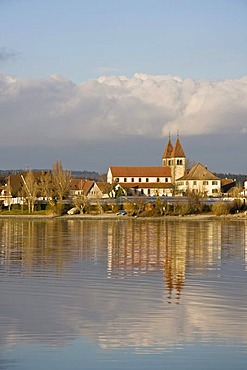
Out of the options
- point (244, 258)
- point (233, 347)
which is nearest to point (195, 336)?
point (233, 347)

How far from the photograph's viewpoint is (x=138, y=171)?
312 feet

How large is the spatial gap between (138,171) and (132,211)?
31942 millimetres

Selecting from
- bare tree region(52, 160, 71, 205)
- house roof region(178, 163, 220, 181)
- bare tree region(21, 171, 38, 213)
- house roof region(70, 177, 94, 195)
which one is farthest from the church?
bare tree region(21, 171, 38, 213)

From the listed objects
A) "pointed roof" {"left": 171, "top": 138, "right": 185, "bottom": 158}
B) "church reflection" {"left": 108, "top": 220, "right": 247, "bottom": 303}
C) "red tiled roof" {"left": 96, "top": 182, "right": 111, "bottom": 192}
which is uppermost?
"pointed roof" {"left": 171, "top": 138, "right": 185, "bottom": 158}

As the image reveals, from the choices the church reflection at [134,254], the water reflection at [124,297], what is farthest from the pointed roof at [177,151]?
the water reflection at [124,297]

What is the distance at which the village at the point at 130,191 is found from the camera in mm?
64688

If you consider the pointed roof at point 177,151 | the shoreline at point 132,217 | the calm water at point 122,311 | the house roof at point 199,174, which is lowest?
the calm water at point 122,311

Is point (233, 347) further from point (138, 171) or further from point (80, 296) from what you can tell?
point (138, 171)

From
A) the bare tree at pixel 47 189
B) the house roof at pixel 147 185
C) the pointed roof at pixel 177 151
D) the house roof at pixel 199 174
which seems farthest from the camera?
the pointed roof at pixel 177 151

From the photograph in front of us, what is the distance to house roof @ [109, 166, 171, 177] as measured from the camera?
309ft

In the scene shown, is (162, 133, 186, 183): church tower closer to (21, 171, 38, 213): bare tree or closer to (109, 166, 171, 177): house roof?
(109, 166, 171, 177): house roof

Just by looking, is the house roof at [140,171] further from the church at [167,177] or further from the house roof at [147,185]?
the house roof at [147,185]

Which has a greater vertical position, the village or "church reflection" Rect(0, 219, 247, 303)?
the village

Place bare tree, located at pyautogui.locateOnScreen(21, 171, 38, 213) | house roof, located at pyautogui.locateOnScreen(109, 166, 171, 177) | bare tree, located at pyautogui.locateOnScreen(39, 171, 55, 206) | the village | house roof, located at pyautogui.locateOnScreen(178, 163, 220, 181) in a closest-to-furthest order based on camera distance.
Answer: the village
bare tree, located at pyautogui.locateOnScreen(21, 171, 38, 213)
bare tree, located at pyautogui.locateOnScreen(39, 171, 55, 206)
house roof, located at pyautogui.locateOnScreen(178, 163, 220, 181)
house roof, located at pyautogui.locateOnScreen(109, 166, 171, 177)
